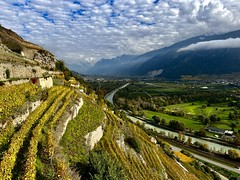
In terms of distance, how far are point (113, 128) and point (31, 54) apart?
1715 inches

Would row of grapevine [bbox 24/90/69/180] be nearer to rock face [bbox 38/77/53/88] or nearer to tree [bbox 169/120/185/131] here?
rock face [bbox 38/77/53/88]

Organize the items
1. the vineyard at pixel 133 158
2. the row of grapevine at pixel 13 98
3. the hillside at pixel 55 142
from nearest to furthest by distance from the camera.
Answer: the hillside at pixel 55 142, the row of grapevine at pixel 13 98, the vineyard at pixel 133 158

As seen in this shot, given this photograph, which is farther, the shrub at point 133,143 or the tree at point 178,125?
the tree at point 178,125

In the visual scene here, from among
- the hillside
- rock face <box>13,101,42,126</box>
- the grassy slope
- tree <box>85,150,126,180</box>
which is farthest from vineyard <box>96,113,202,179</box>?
rock face <box>13,101,42,126</box>

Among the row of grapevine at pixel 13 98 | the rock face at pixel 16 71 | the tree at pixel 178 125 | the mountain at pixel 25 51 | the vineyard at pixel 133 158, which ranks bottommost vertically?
the tree at pixel 178 125

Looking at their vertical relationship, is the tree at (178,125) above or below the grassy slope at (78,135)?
below

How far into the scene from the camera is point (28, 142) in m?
23.6

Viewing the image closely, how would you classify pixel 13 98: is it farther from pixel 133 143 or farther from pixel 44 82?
pixel 133 143

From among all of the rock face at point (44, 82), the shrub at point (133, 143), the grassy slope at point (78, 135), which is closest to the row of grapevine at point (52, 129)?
the grassy slope at point (78, 135)

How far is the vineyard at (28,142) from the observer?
19172 mm

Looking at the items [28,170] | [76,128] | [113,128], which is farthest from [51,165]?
[113,128]

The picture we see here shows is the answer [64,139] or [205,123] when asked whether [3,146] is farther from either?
[205,123]

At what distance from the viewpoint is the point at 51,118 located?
1242 inches

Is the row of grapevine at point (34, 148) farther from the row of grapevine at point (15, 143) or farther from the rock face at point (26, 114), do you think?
the rock face at point (26, 114)
